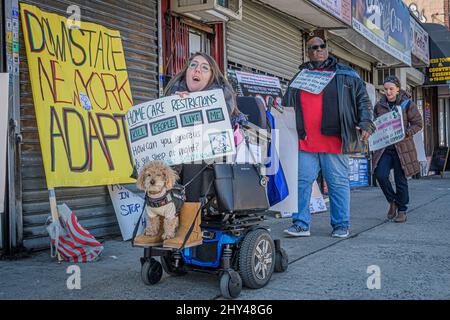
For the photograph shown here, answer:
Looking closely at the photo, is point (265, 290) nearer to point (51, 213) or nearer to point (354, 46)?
point (51, 213)

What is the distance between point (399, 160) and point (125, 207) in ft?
11.8

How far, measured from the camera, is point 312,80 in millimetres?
5785

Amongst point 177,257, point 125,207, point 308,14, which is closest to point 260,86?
point 308,14

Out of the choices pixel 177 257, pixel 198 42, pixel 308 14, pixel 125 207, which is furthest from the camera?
pixel 308 14

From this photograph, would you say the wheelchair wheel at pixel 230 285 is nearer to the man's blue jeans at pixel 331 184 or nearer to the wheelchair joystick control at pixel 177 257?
the wheelchair joystick control at pixel 177 257

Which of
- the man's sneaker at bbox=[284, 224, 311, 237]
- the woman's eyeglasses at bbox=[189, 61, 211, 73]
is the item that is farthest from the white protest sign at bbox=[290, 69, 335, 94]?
the woman's eyeglasses at bbox=[189, 61, 211, 73]

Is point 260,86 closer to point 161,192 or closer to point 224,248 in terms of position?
point 224,248

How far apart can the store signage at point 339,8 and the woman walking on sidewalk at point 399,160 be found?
2.55m

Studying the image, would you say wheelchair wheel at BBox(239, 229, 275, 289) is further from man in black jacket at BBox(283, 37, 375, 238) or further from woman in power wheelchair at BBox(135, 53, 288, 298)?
man in black jacket at BBox(283, 37, 375, 238)

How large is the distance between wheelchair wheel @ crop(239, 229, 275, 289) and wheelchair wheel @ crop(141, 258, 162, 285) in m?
0.64

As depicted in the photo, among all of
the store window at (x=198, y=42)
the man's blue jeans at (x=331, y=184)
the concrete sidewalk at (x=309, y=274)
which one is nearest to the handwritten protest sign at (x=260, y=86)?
the store window at (x=198, y=42)

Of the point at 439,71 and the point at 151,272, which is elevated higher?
the point at 439,71

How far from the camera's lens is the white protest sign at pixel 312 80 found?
224 inches
